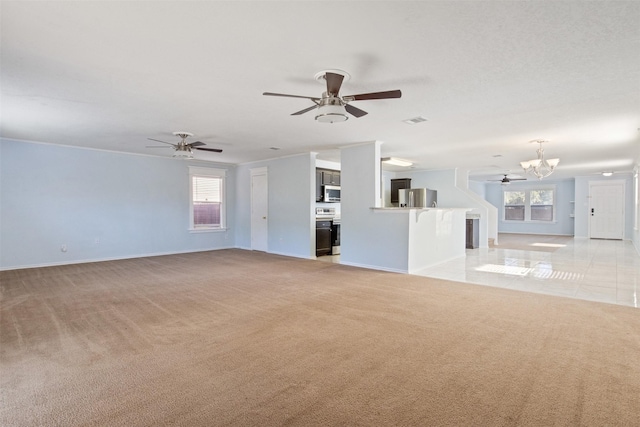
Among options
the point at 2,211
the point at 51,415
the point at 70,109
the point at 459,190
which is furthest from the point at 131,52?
the point at 459,190

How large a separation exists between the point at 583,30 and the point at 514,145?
4.60m

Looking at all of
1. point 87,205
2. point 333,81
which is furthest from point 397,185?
point 87,205

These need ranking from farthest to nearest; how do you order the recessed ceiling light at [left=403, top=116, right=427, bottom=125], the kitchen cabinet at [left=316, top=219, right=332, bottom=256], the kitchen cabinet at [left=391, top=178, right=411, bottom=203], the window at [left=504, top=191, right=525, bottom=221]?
the window at [left=504, top=191, right=525, bottom=221] < the kitchen cabinet at [left=391, top=178, right=411, bottom=203] < the kitchen cabinet at [left=316, top=219, right=332, bottom=256] < the recessed ceiling light at [left=403, top=116, right=427, bottom=125]

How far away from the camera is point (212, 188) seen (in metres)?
9.23

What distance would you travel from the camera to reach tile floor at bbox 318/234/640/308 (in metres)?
4.48

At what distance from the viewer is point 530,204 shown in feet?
45.6

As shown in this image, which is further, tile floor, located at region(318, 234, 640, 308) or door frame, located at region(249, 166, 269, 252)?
door frame, located at region(249, 166, 269, 252)

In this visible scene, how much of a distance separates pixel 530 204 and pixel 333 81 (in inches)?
561

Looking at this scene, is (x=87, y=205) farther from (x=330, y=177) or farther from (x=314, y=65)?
(x=314, y=65)

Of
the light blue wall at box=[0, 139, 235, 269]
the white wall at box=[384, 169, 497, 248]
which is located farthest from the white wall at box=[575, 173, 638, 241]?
the light blue wall at box=[0, 139, 235, 269]

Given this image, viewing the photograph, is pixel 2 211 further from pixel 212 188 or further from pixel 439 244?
pixel 439 244

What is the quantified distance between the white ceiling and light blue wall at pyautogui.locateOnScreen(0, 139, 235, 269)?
1356 millimetres

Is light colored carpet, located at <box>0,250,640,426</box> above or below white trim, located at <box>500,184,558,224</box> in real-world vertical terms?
below

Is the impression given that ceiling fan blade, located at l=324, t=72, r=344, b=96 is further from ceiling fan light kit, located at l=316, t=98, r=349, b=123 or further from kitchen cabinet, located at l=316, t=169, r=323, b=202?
kitchen cabinet, located at l=316, t=169, r=323, b=202
